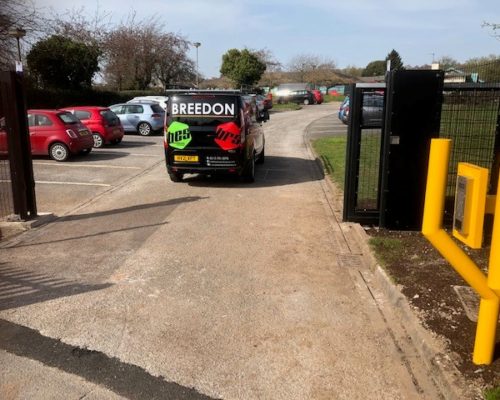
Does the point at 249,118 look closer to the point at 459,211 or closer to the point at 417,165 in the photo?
the point at 417,165

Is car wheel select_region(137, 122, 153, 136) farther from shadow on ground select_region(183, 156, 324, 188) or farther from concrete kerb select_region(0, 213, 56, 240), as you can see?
concrete kerb select_region(0, 213, 56, 240)

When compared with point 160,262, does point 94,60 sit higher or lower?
higher

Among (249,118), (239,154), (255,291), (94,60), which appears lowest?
(255,291)

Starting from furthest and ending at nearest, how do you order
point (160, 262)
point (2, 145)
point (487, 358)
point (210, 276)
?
point (2, 145)
point (160, 262)
point (210, 276)
point (487, 358)

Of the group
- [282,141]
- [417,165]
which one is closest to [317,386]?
[417,165]

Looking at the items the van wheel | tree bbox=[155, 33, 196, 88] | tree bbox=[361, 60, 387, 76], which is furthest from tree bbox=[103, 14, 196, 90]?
tree bbox=[361, 60, 387, 76]

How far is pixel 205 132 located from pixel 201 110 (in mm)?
470

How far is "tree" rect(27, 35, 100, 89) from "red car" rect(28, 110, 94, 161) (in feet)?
47.8

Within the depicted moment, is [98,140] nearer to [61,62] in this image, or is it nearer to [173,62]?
[61,62]

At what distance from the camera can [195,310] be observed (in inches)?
179

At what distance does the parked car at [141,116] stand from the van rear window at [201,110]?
38.9 ft

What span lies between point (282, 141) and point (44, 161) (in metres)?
9.87

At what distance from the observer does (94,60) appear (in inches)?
1151

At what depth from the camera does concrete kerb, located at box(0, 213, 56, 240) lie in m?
7.00
